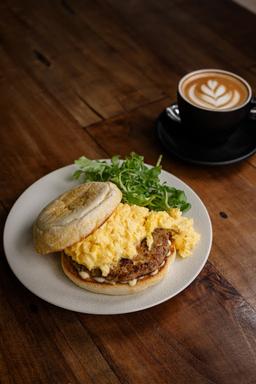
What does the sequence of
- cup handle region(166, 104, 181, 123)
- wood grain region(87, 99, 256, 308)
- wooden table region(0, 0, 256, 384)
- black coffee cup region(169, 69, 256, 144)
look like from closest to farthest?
1. wooden table region(0, 0, 256, 384)
2. wood grain region(87, 99, 256, 308)
3. black coffee cup region(169, 69, 256, 144)
4. cup handle region(166, 104, 181, 123)

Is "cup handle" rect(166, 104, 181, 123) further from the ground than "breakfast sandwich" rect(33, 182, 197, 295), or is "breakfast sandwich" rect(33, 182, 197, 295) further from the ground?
"cup handle" rect(166, 104, 181, 123)

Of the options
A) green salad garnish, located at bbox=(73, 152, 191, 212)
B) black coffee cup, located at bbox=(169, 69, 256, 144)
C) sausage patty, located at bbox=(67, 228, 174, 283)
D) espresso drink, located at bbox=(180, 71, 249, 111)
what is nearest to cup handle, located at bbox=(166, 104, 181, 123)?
black coffee cup, located at bbox=(169, 69, 256, 144)

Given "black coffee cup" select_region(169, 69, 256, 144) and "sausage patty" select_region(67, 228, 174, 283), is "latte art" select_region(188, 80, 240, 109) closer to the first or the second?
"black coffee cup" select_region(169, 69, 256, 144)

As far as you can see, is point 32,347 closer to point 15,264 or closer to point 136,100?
point 15,264

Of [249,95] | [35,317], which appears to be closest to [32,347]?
[35,317]

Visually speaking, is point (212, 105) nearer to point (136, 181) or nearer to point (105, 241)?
point (136, 181)

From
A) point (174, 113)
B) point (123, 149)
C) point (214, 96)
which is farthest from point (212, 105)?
point (123, 149)

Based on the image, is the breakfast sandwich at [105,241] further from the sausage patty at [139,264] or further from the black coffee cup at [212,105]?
the black coffee cup at [212,105]

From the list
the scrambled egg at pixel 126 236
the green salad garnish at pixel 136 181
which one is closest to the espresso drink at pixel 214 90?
the green salad garnish at pixel 136 181
